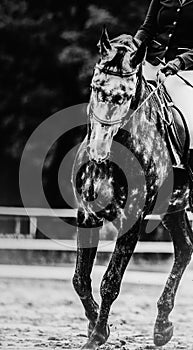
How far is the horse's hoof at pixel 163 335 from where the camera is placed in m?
3.09

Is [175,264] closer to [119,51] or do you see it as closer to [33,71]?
[119,51]

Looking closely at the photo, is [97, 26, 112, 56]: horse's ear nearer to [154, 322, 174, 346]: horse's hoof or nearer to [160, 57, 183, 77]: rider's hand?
[160, 57, 183, 77]: rider's hand

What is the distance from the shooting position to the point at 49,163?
3.29 meters

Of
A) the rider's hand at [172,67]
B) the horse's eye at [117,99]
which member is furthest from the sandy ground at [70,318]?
the rider's hand at [172,67]

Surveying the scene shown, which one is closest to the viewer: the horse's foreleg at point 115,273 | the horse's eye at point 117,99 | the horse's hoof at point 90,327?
the horse's eye at point 117,99

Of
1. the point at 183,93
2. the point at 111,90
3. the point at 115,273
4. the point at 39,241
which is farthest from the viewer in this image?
the point at 39,241

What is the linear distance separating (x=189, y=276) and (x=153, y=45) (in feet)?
3.31

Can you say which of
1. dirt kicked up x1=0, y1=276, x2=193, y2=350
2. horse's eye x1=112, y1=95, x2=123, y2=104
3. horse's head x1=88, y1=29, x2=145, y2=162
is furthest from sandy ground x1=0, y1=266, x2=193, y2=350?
horse's eye x1=112, y1=95, x2=123, y2=104

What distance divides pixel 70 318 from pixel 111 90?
1.02 m

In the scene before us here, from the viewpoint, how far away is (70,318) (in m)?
3.13

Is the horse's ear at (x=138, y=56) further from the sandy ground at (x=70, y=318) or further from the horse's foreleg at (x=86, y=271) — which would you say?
the sandy ground at (x=70, y=318)

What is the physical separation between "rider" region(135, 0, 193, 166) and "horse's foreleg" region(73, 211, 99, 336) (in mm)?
585

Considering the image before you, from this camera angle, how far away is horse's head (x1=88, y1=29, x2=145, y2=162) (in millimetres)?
2828

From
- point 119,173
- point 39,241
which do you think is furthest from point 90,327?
point 119,173
